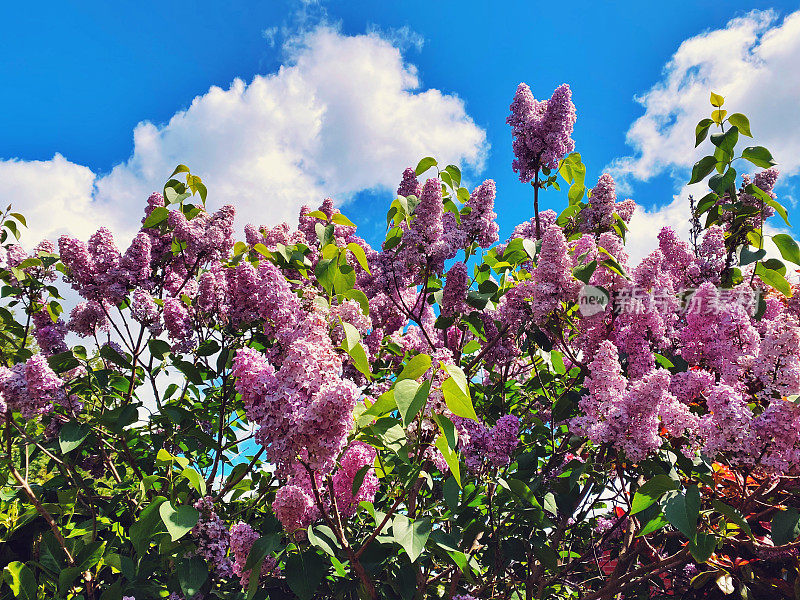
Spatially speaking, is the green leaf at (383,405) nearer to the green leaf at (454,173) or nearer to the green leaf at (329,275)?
the green leaf at (329,275)

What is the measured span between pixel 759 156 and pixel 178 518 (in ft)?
11.4

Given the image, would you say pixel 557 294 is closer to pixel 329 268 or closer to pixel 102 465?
pixel 329 268

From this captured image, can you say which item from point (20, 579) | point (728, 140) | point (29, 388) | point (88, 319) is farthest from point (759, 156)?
point (20, 579)

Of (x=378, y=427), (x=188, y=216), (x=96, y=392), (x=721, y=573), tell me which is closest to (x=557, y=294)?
(x=378, y=427)

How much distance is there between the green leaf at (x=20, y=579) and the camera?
2787 mm

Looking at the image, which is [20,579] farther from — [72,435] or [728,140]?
[728,140]

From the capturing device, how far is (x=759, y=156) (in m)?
3.16

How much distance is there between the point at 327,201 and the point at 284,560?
3.25 metres

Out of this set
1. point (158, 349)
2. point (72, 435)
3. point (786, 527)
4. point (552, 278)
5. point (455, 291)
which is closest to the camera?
point (786, 527)

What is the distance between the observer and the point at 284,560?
243cm

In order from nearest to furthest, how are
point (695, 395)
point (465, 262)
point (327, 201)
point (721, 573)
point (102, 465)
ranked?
point (695, 395) → point (721, 573) → point (465, 262) → point (102, 465) → point (327, 201)

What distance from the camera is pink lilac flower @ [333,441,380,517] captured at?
2.31 meters

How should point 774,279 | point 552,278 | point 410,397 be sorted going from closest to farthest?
Result: point 410,397 < point 552,278 < point 774,279

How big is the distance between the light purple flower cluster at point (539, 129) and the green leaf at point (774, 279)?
1.42 meters
